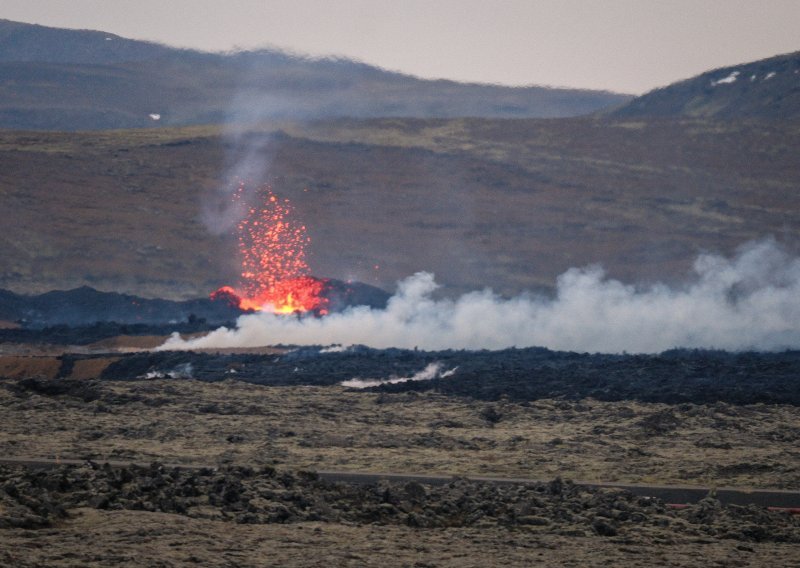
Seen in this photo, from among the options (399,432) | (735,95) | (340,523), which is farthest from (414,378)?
(735,95)

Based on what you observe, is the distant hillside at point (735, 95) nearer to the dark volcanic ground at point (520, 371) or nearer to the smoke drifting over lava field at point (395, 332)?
the smoke drifting over lava field at point (395, 332)

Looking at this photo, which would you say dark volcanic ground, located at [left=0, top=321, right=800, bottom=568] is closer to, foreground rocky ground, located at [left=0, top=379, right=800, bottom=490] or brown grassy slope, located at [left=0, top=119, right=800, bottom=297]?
foreground rocky ground, located at [left=0, top=379, right=800, bottom=490]

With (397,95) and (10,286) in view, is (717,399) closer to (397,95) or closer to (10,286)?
(10,286)

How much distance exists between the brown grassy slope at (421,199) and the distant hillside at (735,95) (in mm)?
23844

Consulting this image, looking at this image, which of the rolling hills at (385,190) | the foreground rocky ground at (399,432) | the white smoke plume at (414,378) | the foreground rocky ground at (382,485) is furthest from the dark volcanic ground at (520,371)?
the rolling hills at (385,190)

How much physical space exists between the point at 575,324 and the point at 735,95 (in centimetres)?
11593

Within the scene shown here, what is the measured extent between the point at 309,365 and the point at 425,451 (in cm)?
2115

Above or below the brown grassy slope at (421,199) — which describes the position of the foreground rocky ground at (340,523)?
below

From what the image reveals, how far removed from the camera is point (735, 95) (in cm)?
17125

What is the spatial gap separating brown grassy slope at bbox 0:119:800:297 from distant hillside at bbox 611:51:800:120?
78.2ft

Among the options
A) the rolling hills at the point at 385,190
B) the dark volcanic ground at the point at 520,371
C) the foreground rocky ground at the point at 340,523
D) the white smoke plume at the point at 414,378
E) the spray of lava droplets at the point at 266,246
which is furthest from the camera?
the rolling hills at the point at 385,190

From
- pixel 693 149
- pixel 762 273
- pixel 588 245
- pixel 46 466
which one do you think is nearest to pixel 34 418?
pixel 46 466

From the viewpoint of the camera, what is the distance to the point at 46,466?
26375mm

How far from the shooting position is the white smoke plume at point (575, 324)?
61156 millimetres
